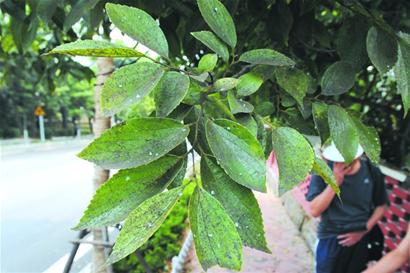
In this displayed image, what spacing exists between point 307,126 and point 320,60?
2.83ft

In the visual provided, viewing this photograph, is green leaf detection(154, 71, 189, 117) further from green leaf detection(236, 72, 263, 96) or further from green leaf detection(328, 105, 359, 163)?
green leaf detection(328, 105, 359, 163)

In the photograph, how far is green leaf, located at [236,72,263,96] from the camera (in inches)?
27.3

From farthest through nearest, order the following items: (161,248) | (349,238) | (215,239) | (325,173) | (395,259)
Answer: (161,248) < (349,238) < (395,259) < (325,173) < (215,239)

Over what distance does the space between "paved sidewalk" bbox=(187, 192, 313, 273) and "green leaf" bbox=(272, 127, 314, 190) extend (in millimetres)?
2704

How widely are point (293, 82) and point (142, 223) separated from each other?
0.42m

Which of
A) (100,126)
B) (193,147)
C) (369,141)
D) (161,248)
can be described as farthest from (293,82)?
(161,248)

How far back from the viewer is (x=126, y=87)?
0.56m

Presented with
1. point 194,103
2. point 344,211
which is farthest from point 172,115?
point 344,211

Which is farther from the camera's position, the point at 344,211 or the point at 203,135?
the point at 344,211

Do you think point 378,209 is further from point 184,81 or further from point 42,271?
point 42,271

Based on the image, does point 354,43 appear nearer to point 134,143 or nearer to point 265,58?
point 265,58

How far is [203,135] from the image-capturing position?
0.61m

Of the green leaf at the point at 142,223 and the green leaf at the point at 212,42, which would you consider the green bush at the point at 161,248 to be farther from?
the green leaf at the point at 142,223

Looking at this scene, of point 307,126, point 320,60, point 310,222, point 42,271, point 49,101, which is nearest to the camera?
point 307,126
